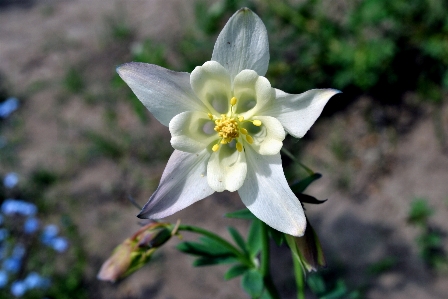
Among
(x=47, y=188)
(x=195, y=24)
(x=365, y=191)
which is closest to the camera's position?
(x=365, y=191)

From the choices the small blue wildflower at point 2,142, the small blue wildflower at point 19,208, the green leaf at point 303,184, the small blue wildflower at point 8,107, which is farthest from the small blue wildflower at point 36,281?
the green leaf at point 303,184

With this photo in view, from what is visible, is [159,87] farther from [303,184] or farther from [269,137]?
[303,184]

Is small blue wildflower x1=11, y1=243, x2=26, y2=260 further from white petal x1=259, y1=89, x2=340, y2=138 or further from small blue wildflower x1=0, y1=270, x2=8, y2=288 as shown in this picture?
white petal x1=259, y1=89, x2=340, y2=138

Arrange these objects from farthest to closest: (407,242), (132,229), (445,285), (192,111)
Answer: (132,229) < (407,242) < (445,285) < (192,111)

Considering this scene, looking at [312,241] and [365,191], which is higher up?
[312,241]

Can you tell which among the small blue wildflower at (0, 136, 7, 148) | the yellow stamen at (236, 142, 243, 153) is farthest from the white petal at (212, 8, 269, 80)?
the small blue wildflower at (0, 136, 7, 148)

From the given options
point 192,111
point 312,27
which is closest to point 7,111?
point 312,27

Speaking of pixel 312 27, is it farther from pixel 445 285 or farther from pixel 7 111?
pixel 7 111
